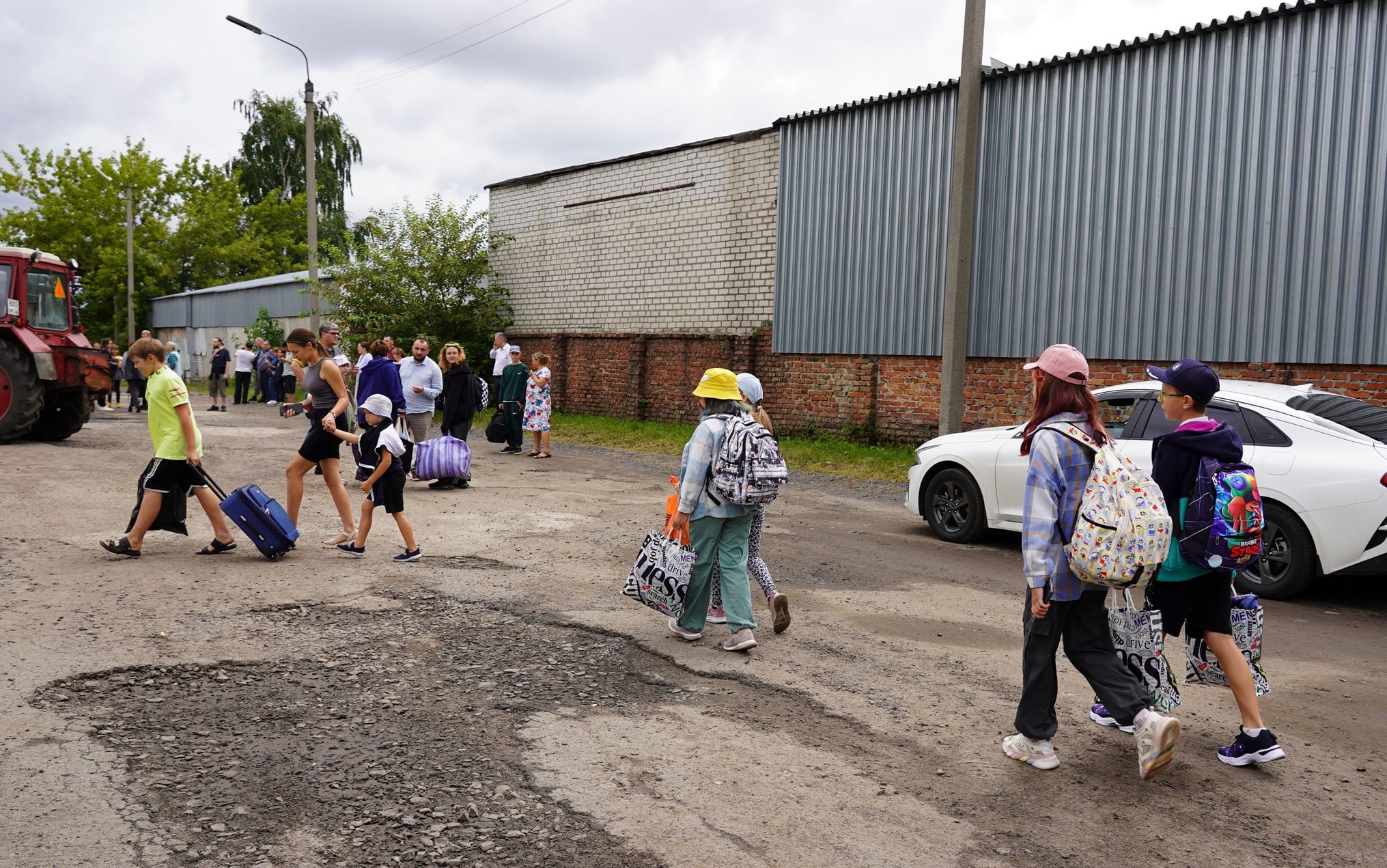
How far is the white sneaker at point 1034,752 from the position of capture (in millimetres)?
4352

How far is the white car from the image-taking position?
7.34 m

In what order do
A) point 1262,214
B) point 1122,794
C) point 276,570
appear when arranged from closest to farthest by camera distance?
point 1122,794 → point 276,570 → point 1262,214

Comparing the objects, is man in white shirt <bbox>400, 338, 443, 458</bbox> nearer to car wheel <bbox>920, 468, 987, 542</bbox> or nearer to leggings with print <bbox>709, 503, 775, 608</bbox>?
car wheel <bbox>920, 468, 987, 542</bbox>

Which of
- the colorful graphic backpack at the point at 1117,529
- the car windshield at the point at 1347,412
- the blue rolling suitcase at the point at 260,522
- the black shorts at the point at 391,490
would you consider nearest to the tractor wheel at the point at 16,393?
the blue rolling suitcase at the point at 260,522

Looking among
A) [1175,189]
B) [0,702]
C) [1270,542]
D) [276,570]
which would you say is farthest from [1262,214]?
[0,702]

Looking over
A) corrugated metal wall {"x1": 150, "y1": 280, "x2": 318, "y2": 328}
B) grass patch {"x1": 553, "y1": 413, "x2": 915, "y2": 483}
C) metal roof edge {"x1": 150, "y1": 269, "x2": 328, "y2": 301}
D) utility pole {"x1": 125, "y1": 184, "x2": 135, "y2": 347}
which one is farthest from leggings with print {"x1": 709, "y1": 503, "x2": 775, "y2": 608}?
utility pole {"x1": 125, "y1": 184, "x2": 135, "y2": 347}

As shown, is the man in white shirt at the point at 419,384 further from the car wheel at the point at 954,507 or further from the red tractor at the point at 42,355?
the red tractor at the point at 42,355

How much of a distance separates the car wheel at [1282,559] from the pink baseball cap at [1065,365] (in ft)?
14.1

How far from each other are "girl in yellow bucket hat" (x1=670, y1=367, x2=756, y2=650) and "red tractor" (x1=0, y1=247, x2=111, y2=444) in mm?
12904

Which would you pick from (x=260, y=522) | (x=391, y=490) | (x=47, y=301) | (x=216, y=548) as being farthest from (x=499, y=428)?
(x=260, y=522)

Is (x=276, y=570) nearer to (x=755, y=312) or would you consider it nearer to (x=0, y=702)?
(x=0, y=702)

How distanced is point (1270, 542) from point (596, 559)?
504 cm

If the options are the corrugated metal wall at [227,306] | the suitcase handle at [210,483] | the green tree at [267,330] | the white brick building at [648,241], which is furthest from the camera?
the corrugated metal wall at [227,306]

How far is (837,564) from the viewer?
862cm
